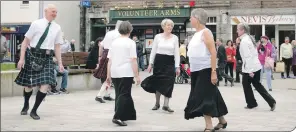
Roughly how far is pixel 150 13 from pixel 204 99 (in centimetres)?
2127

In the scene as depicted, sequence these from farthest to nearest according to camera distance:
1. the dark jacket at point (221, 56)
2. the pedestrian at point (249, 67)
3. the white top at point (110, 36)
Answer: the dark jacket at point (221, 56) → the white top at point (110, 36) → the pedestrian at point (249, 67)

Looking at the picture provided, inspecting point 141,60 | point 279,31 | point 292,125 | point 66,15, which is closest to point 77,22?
point 66,15

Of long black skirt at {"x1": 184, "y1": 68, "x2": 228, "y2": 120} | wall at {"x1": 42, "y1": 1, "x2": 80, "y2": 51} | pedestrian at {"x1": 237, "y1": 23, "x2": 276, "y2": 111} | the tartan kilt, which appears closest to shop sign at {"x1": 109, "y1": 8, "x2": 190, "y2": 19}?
wall at {"x1": 42, "y1": 1, "x2": 80, "y2": 51}

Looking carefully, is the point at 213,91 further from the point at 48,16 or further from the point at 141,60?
the point at 141,60

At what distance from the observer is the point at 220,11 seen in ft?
83.1

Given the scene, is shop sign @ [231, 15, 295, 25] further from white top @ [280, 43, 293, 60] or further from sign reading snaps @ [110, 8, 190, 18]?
white top @ [280, 43, 293, 60]

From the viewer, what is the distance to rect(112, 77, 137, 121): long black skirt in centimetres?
655

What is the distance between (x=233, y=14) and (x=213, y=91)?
19.6 metres

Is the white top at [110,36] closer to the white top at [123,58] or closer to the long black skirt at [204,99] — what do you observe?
the white top at [123,58]

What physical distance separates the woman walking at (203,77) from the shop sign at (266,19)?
1890cm

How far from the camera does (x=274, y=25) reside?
24328 millimetres

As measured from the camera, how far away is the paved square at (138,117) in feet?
20.5

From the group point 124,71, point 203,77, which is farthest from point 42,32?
point 203,77

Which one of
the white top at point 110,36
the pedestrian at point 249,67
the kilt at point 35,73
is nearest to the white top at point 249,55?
the pedestrian at point 249,67
